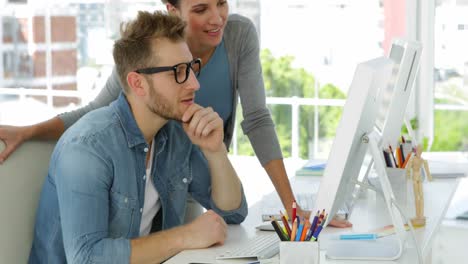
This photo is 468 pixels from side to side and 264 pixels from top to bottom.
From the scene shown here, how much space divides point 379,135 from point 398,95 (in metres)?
0.21

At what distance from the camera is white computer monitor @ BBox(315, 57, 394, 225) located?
1.72m

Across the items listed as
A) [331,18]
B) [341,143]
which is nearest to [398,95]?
[341,143]

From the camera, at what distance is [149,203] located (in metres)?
2.17

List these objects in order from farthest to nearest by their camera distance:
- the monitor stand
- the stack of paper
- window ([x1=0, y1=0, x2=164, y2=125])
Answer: window ([x1=0, y1=0, x2=164, y2=125])
the stack of paper
the monitor stand

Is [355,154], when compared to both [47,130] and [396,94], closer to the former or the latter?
[396,94]

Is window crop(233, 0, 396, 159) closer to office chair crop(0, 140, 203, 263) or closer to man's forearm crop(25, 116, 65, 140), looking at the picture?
man's forearm crop(25, 116, 65, 140)

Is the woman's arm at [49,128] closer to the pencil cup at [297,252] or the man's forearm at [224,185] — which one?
the man's forearm at [224,185]

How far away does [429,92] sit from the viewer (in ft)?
16.6

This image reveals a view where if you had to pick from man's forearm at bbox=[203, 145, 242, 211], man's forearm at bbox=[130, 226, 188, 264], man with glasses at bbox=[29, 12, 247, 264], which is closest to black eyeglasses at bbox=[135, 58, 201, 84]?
man with glasses at bbox=[29, 12, 247, 264]

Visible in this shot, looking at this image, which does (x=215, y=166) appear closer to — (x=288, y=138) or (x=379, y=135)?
(x=379, y=135)

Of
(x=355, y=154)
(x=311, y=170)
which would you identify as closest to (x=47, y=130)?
(x=355, y=154)

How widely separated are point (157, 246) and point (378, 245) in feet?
1.58

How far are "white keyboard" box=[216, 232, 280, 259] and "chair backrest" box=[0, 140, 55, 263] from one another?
Answer: 48cm

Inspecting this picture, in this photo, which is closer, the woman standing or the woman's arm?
the woman's arm
